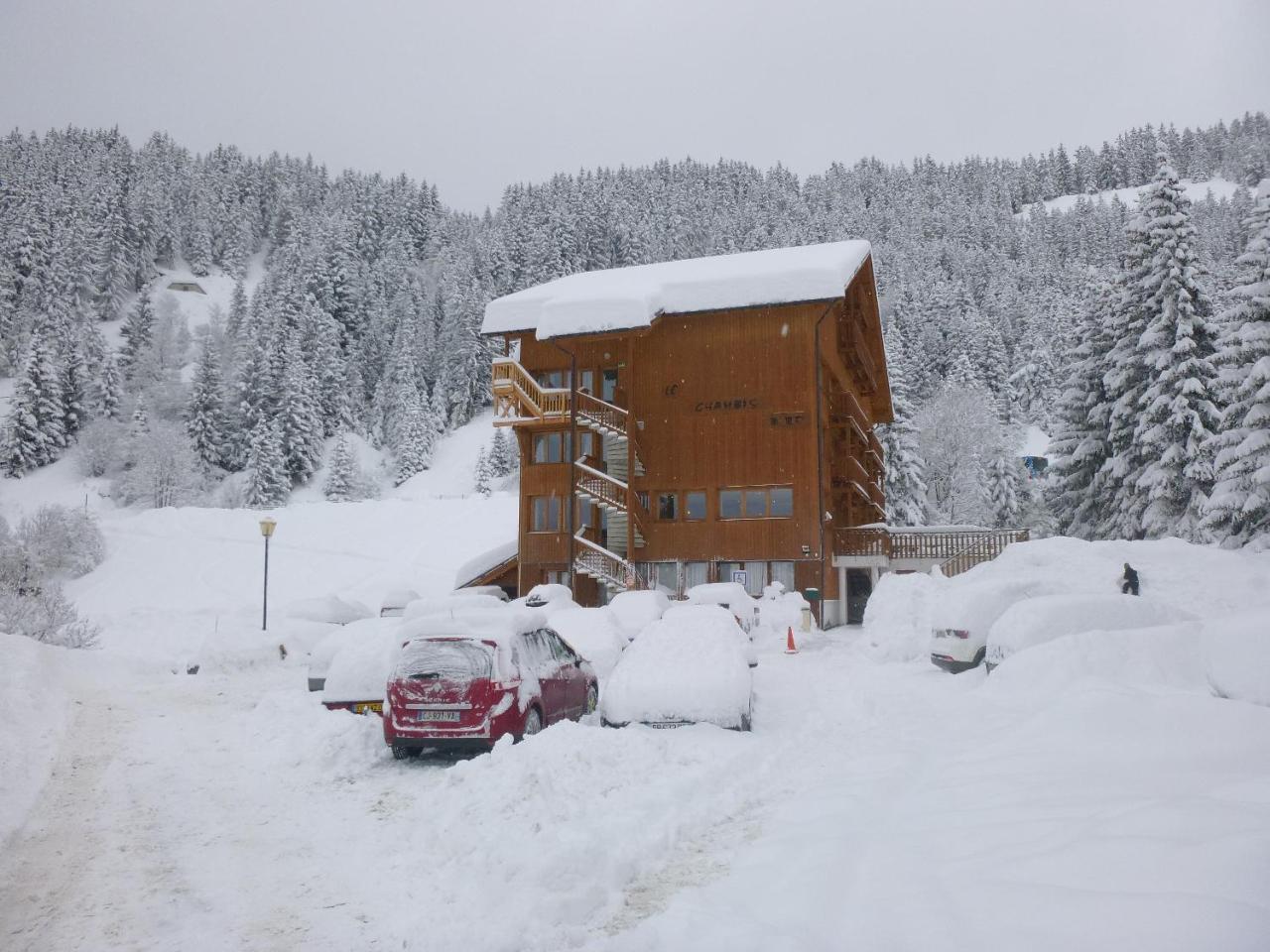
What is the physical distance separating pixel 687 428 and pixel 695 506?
9.81 feet

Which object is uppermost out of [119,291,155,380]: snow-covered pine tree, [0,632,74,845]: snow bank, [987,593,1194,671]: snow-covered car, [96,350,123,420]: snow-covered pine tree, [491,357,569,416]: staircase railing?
[119,291,155,380]: snow-covered pine tree

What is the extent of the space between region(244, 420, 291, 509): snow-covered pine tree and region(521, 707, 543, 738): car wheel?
6207cm

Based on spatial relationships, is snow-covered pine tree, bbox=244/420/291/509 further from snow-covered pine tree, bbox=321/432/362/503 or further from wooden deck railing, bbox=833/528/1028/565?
wooden deck railing, bbox=833/528/1028/565

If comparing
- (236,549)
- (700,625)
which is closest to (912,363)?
(236,549)

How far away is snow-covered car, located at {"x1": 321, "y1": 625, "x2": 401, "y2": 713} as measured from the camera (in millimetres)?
12297

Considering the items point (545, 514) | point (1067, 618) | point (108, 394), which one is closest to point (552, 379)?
point (545, 514)

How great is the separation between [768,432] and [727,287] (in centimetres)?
A: 566

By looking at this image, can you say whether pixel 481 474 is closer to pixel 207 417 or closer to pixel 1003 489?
pixel 207 417

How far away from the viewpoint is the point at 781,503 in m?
30.8

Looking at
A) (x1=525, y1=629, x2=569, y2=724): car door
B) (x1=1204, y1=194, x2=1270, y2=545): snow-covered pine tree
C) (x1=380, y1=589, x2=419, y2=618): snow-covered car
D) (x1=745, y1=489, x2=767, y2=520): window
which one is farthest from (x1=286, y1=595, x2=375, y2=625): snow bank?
(x1=1204, y1=194, x2=1270, y2=545): snow-covered pine tree

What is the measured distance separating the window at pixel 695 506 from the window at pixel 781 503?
2.51 m

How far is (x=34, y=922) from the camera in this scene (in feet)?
18.3

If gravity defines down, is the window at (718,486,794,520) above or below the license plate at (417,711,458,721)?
above

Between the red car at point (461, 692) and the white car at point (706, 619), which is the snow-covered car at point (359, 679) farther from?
the white car at point (706, 619)
